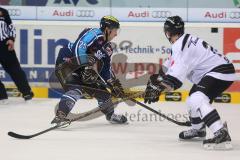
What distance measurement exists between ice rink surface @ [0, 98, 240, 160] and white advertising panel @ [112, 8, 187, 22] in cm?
155

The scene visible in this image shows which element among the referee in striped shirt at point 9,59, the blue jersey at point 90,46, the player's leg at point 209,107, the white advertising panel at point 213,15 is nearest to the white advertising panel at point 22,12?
the referee in striped shirt at point 9,59

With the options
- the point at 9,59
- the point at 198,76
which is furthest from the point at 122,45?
the point at 198,76

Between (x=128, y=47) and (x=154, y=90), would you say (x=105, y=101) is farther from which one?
(x=128, y=47)

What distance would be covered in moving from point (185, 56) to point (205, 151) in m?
0.68

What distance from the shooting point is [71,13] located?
8.12m

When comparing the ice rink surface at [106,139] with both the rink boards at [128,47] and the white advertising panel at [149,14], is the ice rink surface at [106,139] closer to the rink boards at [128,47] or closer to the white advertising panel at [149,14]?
the rink boards at [128,47]

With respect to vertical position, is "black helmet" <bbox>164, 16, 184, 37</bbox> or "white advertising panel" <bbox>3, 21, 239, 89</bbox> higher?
"black helmet" <bbox>164, 16, 184, 37</bbox>

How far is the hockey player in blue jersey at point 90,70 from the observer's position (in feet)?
17.8

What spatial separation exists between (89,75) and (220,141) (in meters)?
1.56

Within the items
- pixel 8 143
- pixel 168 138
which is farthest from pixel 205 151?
pixel 8 143

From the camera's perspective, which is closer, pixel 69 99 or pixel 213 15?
pixel 69 99

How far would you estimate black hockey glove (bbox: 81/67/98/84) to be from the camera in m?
5.48

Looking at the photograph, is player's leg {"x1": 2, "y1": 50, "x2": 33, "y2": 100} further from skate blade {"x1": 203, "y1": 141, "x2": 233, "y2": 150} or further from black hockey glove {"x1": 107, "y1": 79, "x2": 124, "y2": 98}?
skate blade {"x1": 203, "y1": 141, "x2": 233, "y2": 150}

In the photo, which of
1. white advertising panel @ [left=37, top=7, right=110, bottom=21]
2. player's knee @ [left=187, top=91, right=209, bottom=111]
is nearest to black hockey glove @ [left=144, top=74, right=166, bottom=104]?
player's knee @ [left=187, top=91, right=209, bottom=111]
